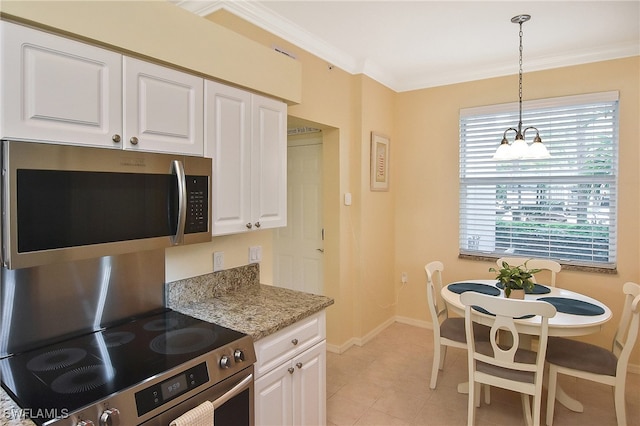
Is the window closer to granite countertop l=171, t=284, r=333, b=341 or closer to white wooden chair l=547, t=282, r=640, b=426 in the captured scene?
white wooden chair l=547, t=282, r=640, b=426

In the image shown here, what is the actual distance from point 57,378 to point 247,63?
165cm

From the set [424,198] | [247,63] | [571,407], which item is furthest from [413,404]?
[247,63]

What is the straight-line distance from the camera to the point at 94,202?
1.39 meters

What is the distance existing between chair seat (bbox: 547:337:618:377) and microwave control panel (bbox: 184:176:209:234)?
2336mm

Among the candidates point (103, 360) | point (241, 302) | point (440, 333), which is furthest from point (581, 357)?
point (103, 360)

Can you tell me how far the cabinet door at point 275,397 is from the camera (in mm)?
1750

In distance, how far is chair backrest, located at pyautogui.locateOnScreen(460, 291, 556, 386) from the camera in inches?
83.0

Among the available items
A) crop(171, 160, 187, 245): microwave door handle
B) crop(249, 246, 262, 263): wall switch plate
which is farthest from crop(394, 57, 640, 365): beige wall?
crop(171, 160, 187, 245): microwave door handle

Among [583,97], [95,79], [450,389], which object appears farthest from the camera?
[583,97]

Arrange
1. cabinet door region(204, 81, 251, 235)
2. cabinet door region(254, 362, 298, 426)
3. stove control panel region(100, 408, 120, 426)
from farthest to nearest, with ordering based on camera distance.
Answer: cabinet door region(204, 81, 251, 235), cabinet door region(254, 362, 298, 426), stove control panel region(100, 408, 120, 426)

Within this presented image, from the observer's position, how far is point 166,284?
78.9 inches

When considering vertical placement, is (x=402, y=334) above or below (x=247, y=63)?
below

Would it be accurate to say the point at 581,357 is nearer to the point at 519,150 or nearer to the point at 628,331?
the point at 628,331

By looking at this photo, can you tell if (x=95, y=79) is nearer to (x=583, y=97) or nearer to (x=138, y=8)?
(x=138, y=8)
